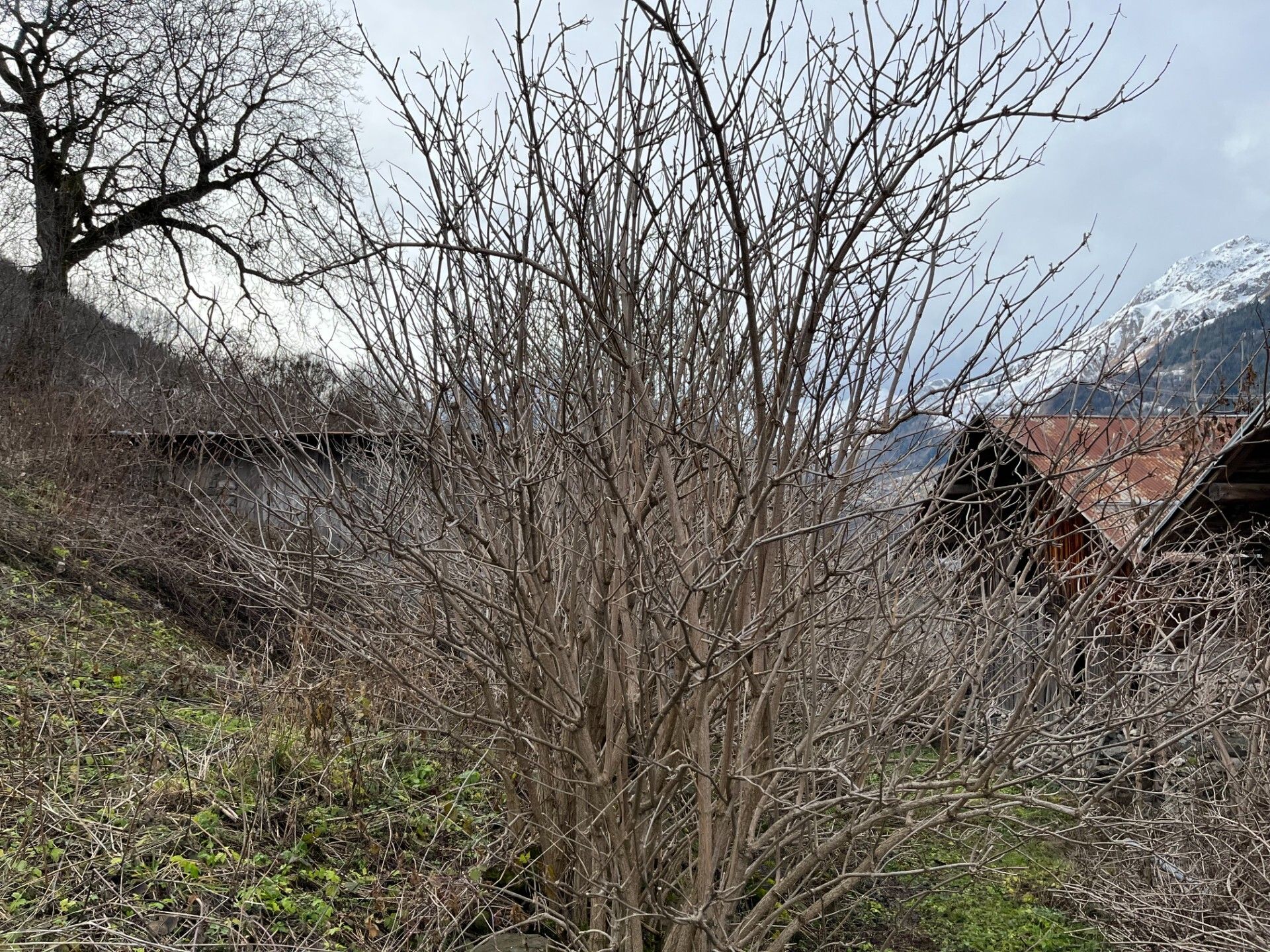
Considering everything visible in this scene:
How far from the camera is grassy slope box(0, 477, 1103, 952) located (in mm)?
3938

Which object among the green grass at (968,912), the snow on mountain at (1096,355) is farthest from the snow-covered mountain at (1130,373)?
the green grass at (968,912)

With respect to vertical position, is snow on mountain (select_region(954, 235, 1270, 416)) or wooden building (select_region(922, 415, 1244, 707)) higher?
snow on mountain (select_region(954, 235, 1270, 416))

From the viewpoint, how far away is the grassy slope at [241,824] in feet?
12.9

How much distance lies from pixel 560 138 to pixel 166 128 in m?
14.9

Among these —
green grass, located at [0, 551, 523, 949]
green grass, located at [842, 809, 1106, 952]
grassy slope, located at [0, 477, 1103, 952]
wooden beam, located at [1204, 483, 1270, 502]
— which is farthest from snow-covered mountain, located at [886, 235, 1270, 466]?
wooden beam, located at [1204, 483, 1270, 502]

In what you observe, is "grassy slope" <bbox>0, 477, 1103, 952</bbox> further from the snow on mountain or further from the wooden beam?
the wooden beam

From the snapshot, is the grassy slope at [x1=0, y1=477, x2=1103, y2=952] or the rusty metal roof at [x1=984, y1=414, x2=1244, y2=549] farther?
the grassy slope at [x1=0, y1=477, x2=1103, y2=952]

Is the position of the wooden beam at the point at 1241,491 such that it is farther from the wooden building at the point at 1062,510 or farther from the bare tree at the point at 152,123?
the bare tree at the point at 152,123

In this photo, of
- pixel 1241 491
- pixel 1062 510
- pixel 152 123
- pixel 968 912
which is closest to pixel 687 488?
pixel 1062 510

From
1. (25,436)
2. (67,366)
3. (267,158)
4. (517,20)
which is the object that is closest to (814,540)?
(517,20)

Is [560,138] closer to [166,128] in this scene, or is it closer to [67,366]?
[67,366]

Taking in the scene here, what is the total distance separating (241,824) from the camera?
4668 millimetres

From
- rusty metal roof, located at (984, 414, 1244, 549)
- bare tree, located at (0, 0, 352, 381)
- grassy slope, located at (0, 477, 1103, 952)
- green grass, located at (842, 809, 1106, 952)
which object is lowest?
green grass, located at (842, 809, 1106, 952)

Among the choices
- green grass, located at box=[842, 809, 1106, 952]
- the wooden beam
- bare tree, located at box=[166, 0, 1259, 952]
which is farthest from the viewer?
the wooden beam
